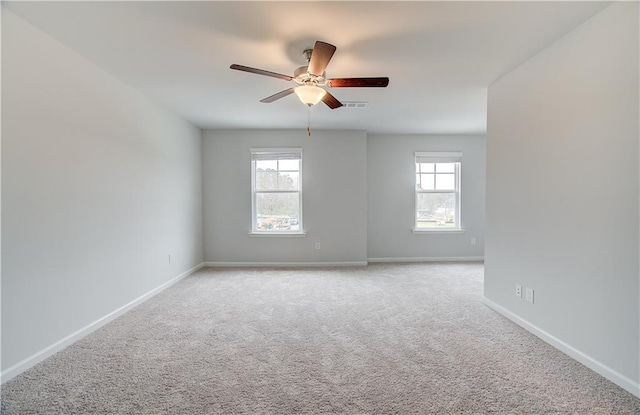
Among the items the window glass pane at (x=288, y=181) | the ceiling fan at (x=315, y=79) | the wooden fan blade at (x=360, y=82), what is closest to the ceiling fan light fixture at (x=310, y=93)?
the ceiling fan at (x=315, y=79)

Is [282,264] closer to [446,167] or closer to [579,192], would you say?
[446,167]

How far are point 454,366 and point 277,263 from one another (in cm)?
360

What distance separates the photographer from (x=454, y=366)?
207 cm

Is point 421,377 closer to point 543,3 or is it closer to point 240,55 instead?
point 543,3

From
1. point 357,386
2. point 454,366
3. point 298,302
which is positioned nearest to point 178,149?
point 298,302

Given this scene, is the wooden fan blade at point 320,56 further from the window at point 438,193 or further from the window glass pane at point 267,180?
the window at point 438,193

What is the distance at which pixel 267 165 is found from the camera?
206 inches

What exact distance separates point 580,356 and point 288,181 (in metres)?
4.31

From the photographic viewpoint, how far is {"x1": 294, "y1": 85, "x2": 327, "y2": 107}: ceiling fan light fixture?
92.0 inches

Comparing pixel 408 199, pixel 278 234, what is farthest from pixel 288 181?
pixel 408 199

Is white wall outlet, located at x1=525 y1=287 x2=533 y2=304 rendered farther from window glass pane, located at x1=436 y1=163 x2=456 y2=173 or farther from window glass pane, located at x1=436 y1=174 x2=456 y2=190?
window glass pane, located at x1=436 y1=163 x2=456 y2=173

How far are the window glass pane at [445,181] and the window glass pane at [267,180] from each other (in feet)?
10.4

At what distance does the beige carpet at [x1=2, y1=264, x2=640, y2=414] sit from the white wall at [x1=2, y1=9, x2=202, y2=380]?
0.33m

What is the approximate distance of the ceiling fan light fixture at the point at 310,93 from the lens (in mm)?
2336
